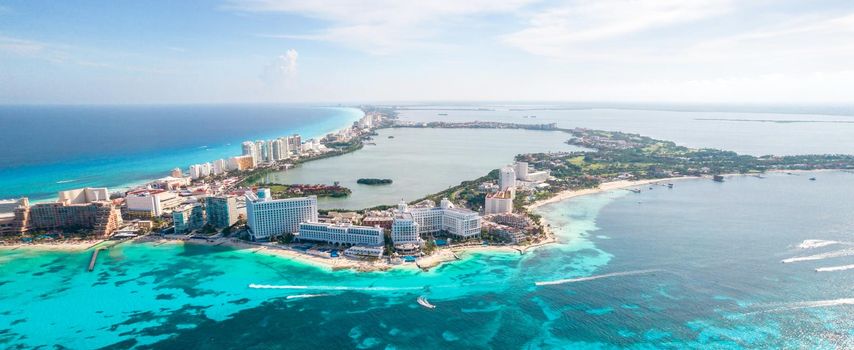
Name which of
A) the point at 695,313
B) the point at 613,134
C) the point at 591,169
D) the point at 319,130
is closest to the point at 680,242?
the point at 695,313

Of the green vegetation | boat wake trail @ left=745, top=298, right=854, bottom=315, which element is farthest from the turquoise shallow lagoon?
the green vegetation

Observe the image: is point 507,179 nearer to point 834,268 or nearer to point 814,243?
point 814,243

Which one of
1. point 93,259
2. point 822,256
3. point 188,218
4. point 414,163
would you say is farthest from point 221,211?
point 822,256

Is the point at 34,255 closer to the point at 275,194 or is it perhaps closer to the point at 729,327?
the point at 275,194

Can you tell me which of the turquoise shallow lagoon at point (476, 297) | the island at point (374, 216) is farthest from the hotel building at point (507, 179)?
the turquoise shallow lagoon at point (476, 297)

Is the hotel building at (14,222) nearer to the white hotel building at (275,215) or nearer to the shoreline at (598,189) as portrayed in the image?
the white hotel building at (275,215)

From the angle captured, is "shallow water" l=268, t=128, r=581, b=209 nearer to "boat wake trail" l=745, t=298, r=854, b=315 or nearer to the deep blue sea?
the deep blue sea
